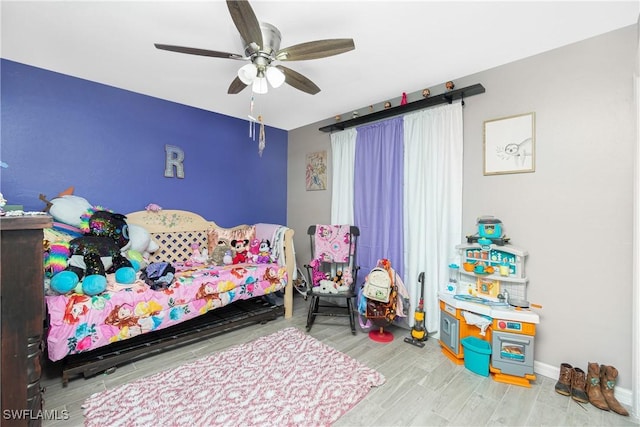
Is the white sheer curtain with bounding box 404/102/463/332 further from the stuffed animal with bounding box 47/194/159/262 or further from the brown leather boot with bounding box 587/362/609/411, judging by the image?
the stuffed animal with bounding box 47/194/159/262

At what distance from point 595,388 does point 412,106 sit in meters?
2.61

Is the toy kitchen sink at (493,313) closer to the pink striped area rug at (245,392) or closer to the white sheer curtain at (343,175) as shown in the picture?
the pink striped area rug at (245,392)

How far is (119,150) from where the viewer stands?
114 inches

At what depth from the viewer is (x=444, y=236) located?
104 inches

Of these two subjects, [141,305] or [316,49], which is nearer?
[316,49]

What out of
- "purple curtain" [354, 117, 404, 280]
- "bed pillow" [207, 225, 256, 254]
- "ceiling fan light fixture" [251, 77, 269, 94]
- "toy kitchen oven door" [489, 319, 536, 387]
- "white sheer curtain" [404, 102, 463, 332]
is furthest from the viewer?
"bed pillow" [207, 225, 256, 254]

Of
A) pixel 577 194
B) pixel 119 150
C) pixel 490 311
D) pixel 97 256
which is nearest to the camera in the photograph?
pixel 577 194

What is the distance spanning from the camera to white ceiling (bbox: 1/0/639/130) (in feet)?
5.53

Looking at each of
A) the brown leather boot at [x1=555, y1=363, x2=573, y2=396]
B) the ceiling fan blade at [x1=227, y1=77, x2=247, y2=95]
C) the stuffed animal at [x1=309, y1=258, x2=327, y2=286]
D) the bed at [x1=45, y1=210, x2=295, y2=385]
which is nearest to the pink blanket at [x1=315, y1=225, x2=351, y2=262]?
the stuffed animal at [x1=309, y1=258, x2=327, y2=286]

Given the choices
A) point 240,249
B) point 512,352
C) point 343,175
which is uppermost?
point 343,175

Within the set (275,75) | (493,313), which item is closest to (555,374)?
(493,313)

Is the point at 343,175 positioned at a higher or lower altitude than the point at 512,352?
higher

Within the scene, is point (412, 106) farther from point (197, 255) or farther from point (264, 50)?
point (197, 255)

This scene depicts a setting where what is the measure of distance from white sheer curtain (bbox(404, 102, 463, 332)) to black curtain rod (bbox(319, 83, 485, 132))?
8 centimetres
